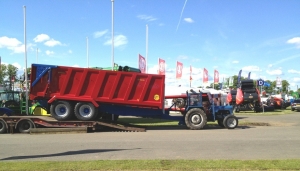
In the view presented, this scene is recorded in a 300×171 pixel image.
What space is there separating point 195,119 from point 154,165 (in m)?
9.10

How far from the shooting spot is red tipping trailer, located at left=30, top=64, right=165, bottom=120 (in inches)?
591

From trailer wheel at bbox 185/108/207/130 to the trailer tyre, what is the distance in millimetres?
5793

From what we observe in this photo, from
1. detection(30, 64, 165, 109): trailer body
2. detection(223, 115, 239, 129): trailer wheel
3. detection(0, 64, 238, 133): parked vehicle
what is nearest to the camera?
detection(0, 64, 238, 133): parked vehicle

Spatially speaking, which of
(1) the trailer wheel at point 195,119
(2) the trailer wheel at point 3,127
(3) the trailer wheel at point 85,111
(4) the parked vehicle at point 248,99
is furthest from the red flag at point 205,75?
(2) the trailer wheel at point 3,127

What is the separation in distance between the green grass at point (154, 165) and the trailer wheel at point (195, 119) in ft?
27.3

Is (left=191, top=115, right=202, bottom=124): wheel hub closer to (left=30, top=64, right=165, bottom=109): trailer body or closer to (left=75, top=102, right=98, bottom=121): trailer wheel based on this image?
(left=30, top=64, right=165, bottom=109): trailer body

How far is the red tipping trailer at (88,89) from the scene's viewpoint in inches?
591

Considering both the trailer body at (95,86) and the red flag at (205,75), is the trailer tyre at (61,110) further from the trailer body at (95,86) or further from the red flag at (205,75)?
the red flag at (205,75)

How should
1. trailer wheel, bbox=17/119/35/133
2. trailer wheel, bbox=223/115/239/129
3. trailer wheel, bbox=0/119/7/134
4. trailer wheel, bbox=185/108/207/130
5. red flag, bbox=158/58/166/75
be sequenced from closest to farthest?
1. trailer wheel, bbox=0/119/7/134
2. trailer wheel, bbox=17/119/35/133
3. trailer wheel, bbox=185/108/207/130
4. trailer wheel, bbox=223/115/239/129
5. red flag, bbox=158/58/166/75

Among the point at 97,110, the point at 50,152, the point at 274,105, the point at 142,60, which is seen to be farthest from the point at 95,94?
the point at 274,105

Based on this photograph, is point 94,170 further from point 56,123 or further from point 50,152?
point 56,123

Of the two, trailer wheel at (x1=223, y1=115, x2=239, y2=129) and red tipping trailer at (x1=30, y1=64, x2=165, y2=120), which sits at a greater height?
red tipping trailer at (x1=30, y1=64, x2=165, y2=120)

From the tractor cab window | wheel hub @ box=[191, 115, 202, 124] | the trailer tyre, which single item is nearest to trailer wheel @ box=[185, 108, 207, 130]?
wheel hub @ box=[191, 115, 202, 124]

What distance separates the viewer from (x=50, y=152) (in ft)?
30.5
